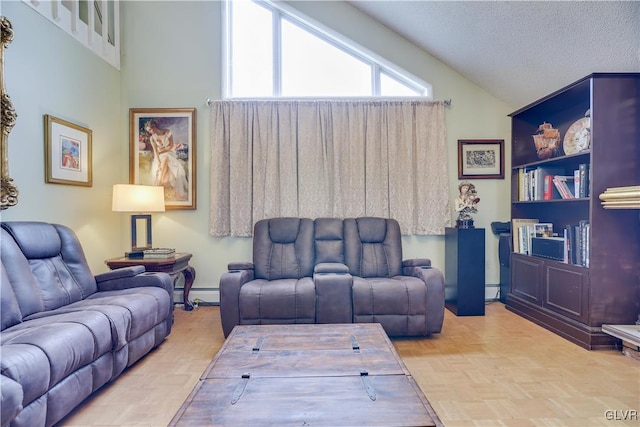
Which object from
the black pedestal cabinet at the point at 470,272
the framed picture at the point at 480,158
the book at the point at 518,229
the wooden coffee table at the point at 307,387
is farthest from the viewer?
the framed picture at the point at 480,158

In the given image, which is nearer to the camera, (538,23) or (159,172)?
(538,23)

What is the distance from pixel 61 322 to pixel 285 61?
3.40 meters

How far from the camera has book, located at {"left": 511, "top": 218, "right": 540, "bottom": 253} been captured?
3545mm

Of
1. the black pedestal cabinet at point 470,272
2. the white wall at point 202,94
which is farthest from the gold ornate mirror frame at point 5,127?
the black pedestal cabinet at point 470,272

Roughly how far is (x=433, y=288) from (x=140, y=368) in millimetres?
2305

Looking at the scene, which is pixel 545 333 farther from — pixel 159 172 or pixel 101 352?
pixel 159 172

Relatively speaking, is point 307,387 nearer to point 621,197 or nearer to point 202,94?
point 621,197

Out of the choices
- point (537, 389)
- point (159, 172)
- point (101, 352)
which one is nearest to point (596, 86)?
point (537, 389)

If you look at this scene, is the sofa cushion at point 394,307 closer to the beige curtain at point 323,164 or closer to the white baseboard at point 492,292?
the beige curtain at point 323,164

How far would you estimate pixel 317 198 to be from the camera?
3865mm

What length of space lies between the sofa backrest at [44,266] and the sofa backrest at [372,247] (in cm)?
224

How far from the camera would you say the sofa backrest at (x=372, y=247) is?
3.33 meters

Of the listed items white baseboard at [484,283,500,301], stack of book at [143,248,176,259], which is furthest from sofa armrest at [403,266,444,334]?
stack of book at [143,248,176,259]

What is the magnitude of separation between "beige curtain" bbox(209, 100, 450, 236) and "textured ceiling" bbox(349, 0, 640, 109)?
762 millimetres
